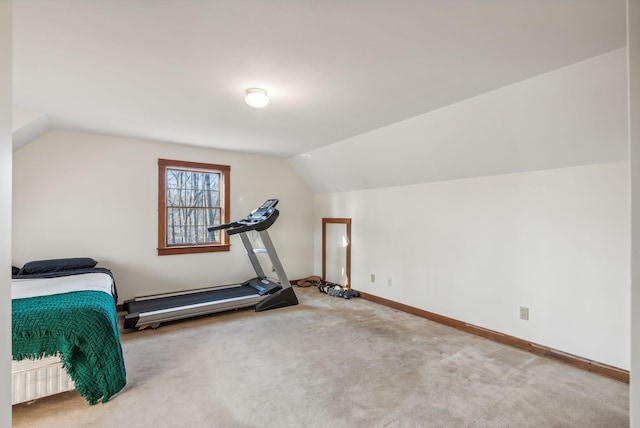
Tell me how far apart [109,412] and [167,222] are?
2960mm

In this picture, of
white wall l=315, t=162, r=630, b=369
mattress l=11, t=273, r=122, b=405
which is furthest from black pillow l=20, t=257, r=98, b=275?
→ white wall l=315, t=162, r=630, b=369

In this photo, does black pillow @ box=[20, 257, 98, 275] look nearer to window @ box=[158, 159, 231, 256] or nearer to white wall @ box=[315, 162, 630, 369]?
window @ box=[158, 159, 231, 256]

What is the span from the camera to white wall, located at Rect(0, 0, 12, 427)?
974 millimetres

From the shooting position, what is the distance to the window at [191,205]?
180 inches

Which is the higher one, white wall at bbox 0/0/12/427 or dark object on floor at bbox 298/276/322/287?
white wall at bbox 0/0/12/427

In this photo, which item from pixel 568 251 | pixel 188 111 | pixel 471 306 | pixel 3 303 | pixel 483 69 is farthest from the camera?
pixel 471 306

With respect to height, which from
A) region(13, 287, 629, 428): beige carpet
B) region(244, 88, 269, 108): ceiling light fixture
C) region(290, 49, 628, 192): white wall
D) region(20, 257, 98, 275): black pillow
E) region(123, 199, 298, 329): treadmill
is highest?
region(244, 88, 269, 108): ceiling light fixture

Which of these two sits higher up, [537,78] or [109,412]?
[537,78]

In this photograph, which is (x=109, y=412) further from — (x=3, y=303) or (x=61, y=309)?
(x=3, y=303)

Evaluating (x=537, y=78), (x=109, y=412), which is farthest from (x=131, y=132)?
(x=537, y=78)

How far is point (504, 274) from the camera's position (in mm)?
3334

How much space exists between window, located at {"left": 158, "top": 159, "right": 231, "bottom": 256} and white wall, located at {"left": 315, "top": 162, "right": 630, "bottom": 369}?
2614 millimetres

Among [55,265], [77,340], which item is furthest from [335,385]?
[55,265]

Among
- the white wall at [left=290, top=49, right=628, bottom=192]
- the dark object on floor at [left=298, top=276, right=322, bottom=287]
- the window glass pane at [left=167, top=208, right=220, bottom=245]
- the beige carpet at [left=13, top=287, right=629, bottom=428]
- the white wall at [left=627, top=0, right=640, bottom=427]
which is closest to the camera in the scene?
the white wall at [left=627, top=0, right=640, bottom=427]
